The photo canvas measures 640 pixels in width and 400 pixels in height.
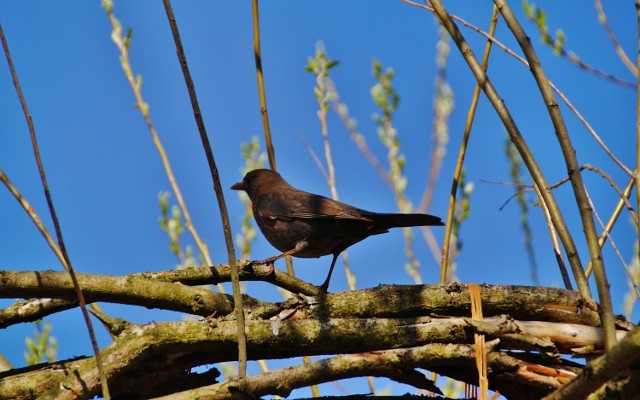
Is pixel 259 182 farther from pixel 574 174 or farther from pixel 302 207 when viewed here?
pixel 574 174

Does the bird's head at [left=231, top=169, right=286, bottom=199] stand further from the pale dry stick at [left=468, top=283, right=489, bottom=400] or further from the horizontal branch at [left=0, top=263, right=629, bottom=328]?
the pale dry stick at [left=468, top=283, right=489, bottom=400]

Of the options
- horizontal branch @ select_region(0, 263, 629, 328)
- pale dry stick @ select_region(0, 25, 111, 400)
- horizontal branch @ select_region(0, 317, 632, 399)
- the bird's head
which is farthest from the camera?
the bird's head

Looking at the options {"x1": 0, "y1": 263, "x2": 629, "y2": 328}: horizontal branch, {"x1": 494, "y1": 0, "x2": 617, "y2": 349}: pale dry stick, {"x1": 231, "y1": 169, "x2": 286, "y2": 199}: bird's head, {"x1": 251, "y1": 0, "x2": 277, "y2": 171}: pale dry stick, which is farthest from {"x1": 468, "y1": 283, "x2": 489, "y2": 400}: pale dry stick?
{"x1": 231, "y1": 169, "x2": 286, "y2": 199}: bird's head

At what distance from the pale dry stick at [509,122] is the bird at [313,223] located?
7.06 ft

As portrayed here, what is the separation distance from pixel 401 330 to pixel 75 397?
1465 mm

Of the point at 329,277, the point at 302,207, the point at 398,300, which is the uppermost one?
the point at 302,207

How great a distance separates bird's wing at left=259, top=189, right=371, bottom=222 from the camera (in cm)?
575

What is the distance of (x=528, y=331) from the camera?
341cm

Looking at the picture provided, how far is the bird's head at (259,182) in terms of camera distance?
6828 millimetres

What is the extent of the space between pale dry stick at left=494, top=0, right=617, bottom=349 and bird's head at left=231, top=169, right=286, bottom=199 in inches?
161

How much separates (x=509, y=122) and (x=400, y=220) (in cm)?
233

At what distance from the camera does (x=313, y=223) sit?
5906 millimetres

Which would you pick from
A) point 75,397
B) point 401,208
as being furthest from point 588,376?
point 401,208

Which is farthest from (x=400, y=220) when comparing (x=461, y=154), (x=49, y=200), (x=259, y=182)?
(x=49, y=200)
